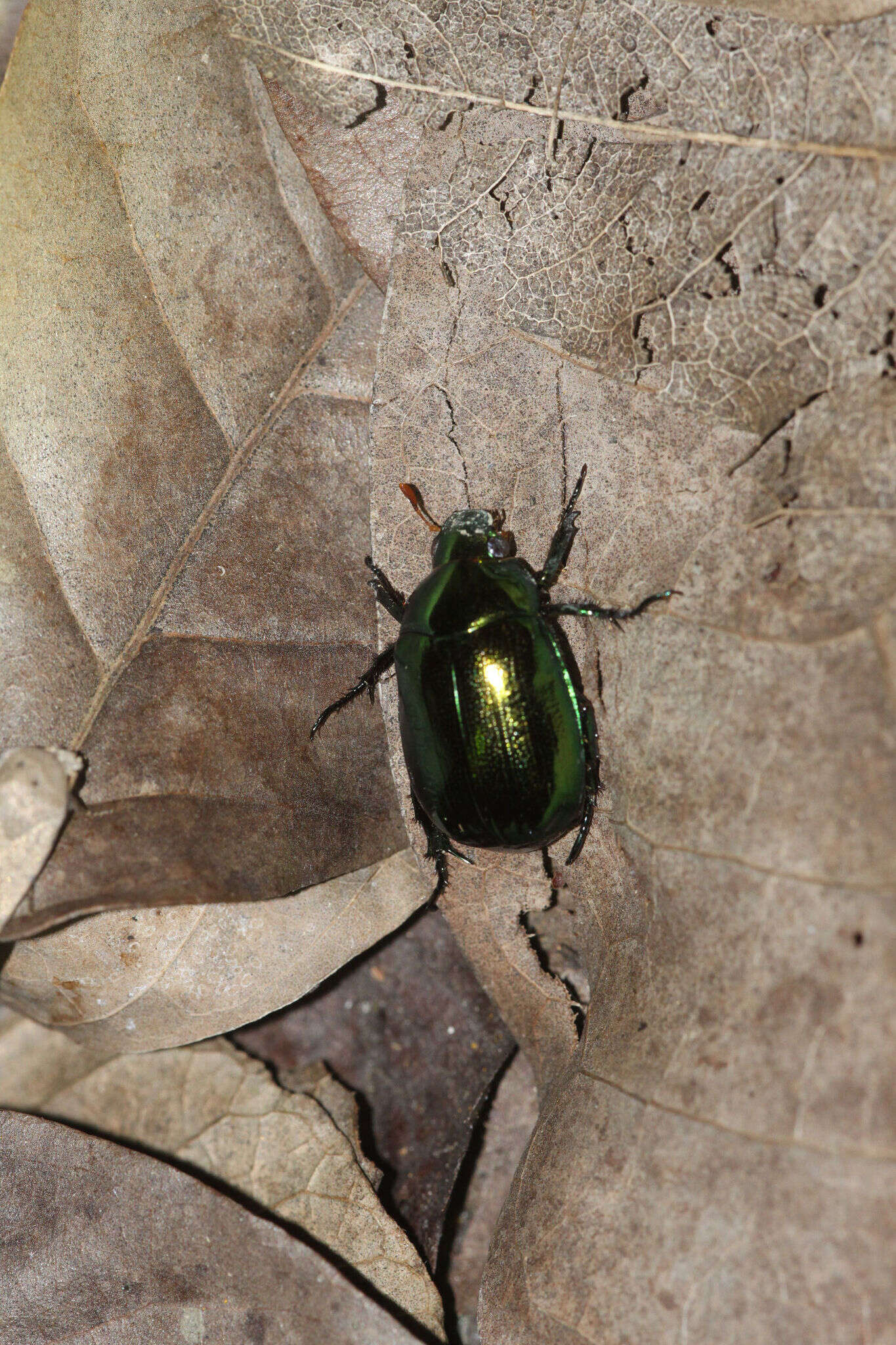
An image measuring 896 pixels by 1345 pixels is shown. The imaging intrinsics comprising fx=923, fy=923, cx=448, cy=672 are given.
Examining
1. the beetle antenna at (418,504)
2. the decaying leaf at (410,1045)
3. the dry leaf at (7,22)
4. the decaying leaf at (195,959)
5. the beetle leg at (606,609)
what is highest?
the dry leaf at (7,22)

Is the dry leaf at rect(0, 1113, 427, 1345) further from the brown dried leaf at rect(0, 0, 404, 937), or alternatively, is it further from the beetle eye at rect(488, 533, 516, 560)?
the beetle eye at rect(488, 533, 516, 560)

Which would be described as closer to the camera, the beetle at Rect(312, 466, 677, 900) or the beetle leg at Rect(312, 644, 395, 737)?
the beetle at Rect(312, 466, 677, 900)

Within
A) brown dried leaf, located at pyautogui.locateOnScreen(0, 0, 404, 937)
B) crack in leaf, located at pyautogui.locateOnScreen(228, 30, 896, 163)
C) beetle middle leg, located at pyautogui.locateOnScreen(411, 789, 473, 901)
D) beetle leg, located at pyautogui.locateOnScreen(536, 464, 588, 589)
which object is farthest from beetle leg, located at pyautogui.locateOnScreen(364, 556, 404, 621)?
crack in leaf, located at pyautogui.locateOnScreen(228, 30, 896, 163)

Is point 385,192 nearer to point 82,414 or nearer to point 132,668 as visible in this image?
point 82,414

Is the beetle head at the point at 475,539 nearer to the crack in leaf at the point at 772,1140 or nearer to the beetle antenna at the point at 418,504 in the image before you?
the beetle antenna at the point at 418,504

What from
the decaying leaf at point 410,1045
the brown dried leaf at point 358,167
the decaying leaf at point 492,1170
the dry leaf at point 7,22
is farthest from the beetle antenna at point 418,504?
the dry leaf at point 7,22
